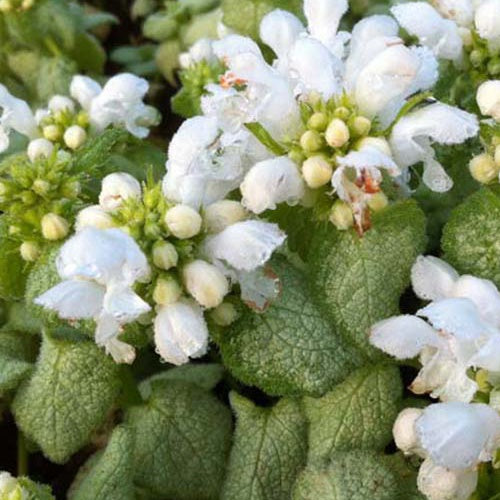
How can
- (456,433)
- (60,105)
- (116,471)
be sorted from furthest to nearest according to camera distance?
(60,105) → (116,471) → (456,433)

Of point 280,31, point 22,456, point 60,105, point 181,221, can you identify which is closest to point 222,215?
point 181,221

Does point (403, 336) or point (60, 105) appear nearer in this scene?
point (403, 336)

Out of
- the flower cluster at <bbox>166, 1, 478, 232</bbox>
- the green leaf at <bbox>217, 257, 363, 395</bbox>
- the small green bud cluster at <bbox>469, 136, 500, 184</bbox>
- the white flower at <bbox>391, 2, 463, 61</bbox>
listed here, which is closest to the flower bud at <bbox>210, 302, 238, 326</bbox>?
the green leaf at <bbox>217, 257, 363, 395</bbox>

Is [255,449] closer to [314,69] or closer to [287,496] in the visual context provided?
[287,496]

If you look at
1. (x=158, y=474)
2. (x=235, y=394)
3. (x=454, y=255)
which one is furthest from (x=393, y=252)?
(x=158, y=474)

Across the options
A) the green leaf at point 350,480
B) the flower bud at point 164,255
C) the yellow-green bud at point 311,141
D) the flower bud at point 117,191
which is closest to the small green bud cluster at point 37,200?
the flower bud at point 117,191

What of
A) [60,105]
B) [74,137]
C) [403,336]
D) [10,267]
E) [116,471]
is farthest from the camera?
[60,105]

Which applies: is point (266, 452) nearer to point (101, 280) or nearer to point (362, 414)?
point (362, 414)

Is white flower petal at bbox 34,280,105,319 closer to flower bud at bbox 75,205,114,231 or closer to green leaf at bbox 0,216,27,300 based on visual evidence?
flower bud at bbox 75,205,114,231
